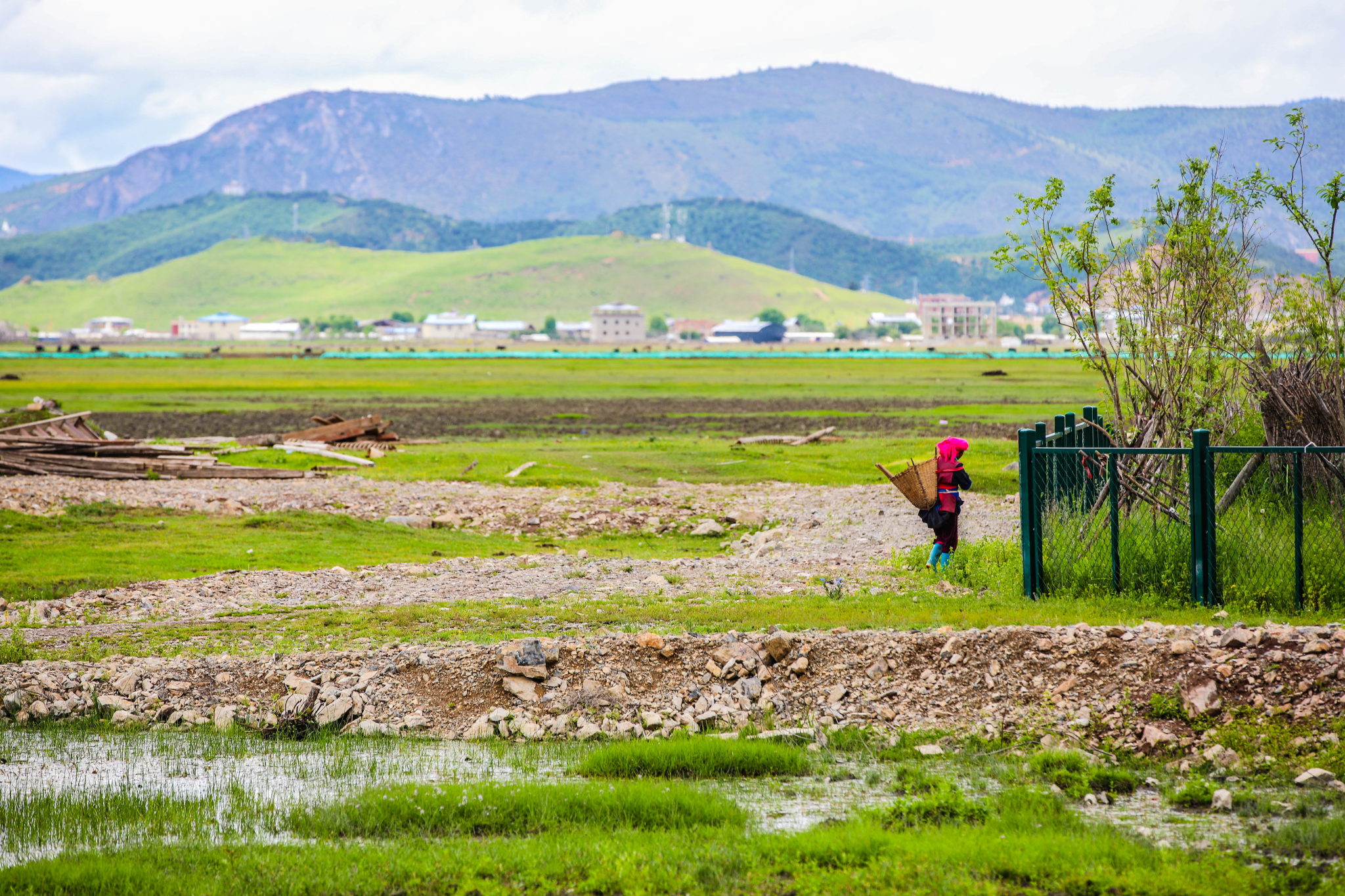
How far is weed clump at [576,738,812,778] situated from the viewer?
30.6ft

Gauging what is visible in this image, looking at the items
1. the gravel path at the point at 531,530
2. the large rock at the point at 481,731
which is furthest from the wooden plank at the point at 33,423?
the large rock at the point at 481,731

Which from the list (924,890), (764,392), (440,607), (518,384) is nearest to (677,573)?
(440,607)

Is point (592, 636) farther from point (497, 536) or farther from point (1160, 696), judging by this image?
point (497, 536)

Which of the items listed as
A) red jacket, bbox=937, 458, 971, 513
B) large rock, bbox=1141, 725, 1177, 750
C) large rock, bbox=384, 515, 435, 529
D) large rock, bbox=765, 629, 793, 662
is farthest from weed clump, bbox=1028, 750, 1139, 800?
large rock, bbox=384, 515, 435, 529

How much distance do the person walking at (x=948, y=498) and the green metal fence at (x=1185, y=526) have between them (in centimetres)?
116

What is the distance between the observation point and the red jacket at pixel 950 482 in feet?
52.7

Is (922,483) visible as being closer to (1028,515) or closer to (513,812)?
(1028,515)

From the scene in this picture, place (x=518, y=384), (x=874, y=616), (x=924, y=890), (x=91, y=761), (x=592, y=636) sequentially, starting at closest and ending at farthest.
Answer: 1. (x=924, y=890)
2. (x=91, y=761)
3. (x=592, y=636)
4. (x=874, y=616)
5. (x=518, y=384)

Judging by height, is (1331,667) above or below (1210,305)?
below

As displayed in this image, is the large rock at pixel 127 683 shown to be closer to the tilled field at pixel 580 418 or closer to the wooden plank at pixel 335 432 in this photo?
the wooden plank at pixel 335 432

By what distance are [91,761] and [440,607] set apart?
5331 millimetres

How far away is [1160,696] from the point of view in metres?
9.56

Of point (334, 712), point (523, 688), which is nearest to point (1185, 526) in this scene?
point (523, 688)

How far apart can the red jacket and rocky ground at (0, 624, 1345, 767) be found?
4949mm
